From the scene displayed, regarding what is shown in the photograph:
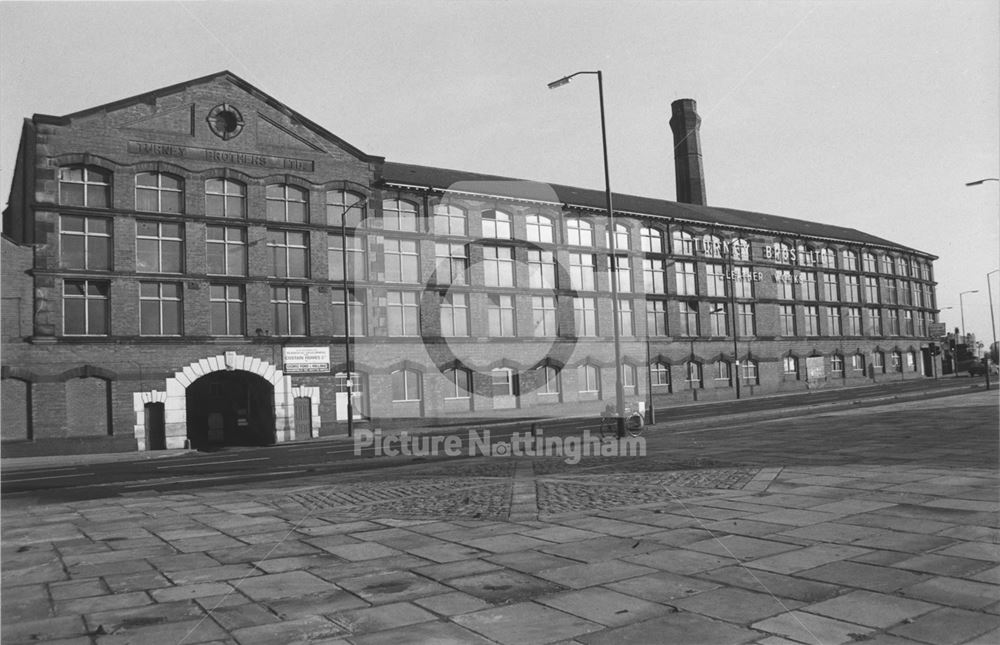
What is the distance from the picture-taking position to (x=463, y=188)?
4622cm

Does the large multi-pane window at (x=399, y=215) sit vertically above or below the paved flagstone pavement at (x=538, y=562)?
above

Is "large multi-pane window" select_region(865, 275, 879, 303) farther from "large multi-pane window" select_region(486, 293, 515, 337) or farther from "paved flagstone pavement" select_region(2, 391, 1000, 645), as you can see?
"paved flagstone pavement" select_region(2, 391, 1000, 645)

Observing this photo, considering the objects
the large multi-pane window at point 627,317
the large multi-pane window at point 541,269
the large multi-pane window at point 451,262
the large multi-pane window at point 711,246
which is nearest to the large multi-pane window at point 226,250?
the large multi-pane window at point 451,262

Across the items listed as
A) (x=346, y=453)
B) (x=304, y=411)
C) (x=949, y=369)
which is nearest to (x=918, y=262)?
(x=949, y=369)

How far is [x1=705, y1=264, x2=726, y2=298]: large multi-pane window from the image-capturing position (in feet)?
191

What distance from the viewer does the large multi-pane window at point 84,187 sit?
109 feet

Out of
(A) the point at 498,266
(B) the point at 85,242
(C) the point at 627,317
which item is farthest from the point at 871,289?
(B) the point at 85,242

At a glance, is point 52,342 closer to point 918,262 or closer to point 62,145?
point 62,145

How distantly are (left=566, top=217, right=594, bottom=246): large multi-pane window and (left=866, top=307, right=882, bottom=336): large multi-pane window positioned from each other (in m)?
36.5

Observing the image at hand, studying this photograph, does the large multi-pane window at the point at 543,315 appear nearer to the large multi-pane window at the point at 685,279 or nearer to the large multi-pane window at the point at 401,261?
the large multi-pane window at the point at 401,261

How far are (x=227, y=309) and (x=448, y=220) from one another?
46.1ft

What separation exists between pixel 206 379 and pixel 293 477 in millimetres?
24169

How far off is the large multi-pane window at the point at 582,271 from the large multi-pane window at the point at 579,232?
83 centimetres

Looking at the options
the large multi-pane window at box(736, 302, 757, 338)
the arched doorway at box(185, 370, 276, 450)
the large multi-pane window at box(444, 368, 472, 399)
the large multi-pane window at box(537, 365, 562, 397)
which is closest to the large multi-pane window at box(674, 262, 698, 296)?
the large multi-pane window at box(736, 302, 757, 338)
